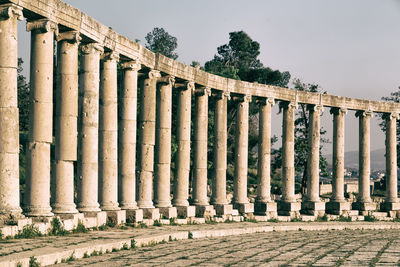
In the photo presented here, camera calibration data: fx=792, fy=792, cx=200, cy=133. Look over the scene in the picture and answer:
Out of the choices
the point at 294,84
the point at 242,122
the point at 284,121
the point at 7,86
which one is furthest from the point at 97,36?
the point at 294,84

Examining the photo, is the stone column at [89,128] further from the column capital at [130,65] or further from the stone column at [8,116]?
the stone column at [8,116]

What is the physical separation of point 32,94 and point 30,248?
9.91 metres

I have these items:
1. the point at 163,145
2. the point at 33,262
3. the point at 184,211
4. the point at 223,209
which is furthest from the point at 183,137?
the point at 33,262

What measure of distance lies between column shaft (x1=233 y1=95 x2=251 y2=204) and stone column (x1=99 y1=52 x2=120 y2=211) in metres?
19.2

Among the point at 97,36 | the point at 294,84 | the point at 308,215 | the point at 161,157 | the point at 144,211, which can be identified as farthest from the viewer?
the point at 294,84

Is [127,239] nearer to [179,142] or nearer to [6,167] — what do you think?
[6,167]

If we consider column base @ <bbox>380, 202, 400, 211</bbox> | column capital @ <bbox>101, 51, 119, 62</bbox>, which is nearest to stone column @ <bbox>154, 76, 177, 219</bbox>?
column capital @ <bbox>101, 51, 119, 62</bbox>

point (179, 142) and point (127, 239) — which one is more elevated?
point (179, 142)

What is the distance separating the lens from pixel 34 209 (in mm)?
35781

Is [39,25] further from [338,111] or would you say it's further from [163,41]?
[163,41]

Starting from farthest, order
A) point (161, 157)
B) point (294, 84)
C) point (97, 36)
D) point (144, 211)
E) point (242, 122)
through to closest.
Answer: point (294, 84)
point (242, 122)
point (161, 157)
point (144, 211)
point (97, 36)

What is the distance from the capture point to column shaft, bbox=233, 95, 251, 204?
61969 mm

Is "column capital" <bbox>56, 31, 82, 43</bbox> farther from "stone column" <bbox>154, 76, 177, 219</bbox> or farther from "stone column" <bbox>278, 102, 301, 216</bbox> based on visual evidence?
"stone column" <bbox>278, 102, 301, 216</bbox>

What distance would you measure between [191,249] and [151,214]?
1270 centimetres
